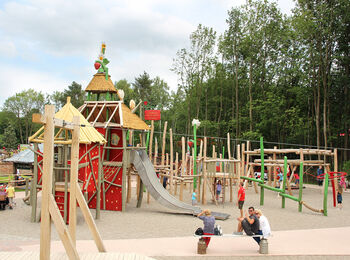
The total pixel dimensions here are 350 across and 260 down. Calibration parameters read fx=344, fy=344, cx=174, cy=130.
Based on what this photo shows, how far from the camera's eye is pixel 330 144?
31.4m

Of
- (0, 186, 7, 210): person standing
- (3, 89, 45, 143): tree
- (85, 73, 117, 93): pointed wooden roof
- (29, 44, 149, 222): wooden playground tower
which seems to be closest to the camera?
(29, 44, 149, 222): wooden playground tower

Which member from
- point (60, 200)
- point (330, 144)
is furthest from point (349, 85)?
point (60, 200)

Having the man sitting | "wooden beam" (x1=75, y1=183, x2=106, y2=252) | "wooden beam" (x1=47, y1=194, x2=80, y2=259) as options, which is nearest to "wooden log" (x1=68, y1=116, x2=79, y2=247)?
"wooden beam" (x1=75, y1=183, x2=106, y2=252)

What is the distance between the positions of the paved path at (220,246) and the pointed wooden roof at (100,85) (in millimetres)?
8125

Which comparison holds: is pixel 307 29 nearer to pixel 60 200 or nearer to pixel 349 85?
pixel 349 85

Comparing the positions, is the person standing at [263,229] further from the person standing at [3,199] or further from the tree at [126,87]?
the tree at [126,87]

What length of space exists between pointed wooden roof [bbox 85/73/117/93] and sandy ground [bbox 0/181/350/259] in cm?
547

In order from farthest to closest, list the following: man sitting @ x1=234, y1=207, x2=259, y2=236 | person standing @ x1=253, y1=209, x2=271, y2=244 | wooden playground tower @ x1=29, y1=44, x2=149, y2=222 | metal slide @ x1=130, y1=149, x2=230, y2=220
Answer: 1. metal slide @ x1=130, y1=149, x2=230, y2=220
2. wooden playground tower @ x1=29, y1=44, x2=149, y2=222
3. man sitting @ x1=234, y1=207, x2=259, y2=236
4. person standing @ x1=253, y1=209, x2=271, y2=244

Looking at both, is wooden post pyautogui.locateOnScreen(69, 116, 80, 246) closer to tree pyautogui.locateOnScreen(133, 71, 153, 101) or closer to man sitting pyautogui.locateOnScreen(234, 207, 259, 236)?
man sitting pyautogui.locateOnScreen(234, 207, 259, 236)

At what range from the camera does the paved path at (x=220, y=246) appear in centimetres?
851

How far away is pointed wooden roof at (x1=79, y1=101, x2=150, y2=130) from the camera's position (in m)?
15.0

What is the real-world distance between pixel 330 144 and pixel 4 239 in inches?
1140

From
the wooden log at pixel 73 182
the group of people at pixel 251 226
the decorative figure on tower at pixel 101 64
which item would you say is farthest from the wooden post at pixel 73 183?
the decorative figure on tower at pixel 101 64

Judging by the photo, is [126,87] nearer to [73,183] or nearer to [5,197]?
[5,197]
